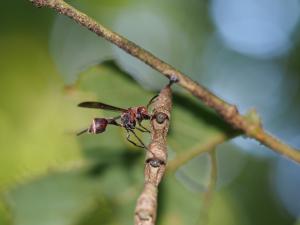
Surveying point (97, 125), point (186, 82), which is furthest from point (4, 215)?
point (186, 82)

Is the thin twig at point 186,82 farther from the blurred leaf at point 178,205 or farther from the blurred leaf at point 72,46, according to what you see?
the blurred leaf at point 72,46

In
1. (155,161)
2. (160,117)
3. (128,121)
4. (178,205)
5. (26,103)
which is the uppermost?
(26,103)

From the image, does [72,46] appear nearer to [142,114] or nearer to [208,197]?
[208,197]

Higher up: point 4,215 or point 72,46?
point 72,46

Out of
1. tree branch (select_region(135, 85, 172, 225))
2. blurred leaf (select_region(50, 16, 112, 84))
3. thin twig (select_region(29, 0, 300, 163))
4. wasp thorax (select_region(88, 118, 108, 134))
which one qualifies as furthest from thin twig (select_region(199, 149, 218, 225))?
blurred leaf (select_region(50, 16, 112, 84))

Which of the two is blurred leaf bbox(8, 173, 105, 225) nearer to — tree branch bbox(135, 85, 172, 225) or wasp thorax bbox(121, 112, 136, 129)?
wasp thorax bbox(121, 112, 136, 129)

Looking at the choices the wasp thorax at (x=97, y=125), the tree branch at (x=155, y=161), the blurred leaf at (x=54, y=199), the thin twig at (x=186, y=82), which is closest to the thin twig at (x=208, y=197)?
the blurred leaf at (x=54, y=199)

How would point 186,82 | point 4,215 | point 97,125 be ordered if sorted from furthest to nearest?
point 4,215
point 97,125
point 186,82
